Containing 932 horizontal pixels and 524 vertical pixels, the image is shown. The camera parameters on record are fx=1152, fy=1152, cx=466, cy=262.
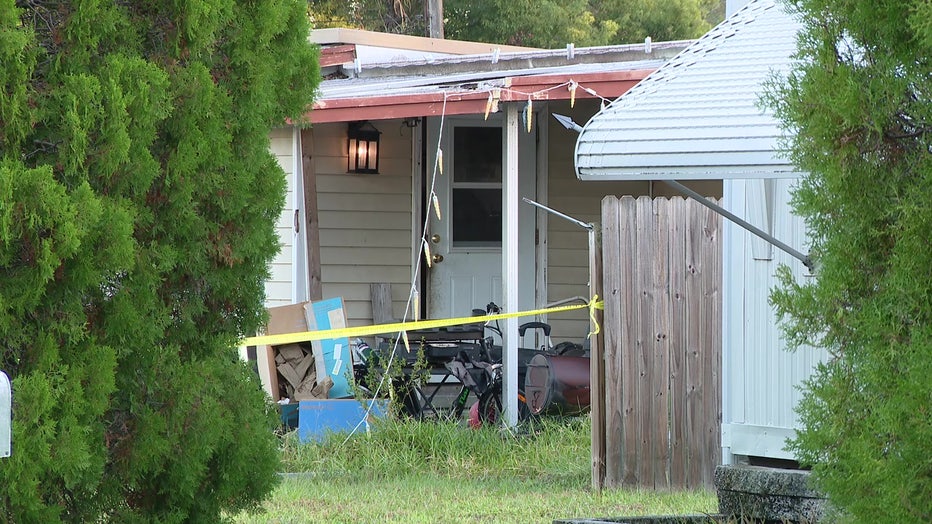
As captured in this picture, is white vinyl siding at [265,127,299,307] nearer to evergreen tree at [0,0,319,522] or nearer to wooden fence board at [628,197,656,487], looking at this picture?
wooden fence board at [628,197,656,487]

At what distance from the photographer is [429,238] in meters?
12.0

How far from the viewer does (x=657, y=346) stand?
309 inches

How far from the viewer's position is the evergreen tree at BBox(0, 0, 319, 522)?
150 inches

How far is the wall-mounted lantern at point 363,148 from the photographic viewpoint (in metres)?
12.0

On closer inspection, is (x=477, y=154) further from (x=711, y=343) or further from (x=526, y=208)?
(x=711, y=343)

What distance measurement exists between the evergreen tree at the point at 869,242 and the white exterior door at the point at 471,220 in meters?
8.90

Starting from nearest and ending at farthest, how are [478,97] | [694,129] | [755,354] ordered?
[694,129]
[755,354]
[478,97]

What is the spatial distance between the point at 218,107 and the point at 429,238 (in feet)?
24.8

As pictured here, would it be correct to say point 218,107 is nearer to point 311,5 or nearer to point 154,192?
point 154,192

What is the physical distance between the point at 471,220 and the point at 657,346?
470cm

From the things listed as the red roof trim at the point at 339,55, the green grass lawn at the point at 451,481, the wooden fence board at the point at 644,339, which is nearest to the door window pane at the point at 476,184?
the red roof trim at the point at 339,55

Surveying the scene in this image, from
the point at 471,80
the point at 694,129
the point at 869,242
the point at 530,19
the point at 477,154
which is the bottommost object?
the point at 869,242

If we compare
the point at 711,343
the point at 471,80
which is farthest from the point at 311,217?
the point at 711,343

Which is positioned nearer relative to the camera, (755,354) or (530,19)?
(755,354)
